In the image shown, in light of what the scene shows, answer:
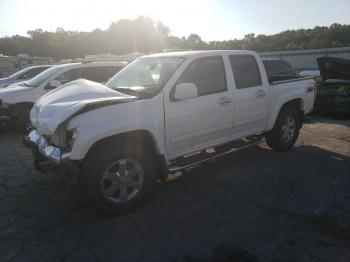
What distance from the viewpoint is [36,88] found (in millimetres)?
8609

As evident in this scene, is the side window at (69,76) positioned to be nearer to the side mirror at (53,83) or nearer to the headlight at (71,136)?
the side mirror at (53,83)

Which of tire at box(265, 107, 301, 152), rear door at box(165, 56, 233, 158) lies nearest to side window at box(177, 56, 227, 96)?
rear door at box(165, 56, 233, 158)

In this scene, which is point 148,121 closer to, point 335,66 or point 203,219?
point 203,219

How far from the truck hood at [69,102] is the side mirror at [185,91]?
1.85 feet

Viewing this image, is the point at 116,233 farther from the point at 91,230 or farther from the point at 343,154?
the point at 343,154

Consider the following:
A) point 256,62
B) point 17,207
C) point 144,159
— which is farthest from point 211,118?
point 17,207

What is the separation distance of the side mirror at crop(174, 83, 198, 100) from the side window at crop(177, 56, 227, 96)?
9.4 inches

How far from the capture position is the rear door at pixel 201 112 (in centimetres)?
432

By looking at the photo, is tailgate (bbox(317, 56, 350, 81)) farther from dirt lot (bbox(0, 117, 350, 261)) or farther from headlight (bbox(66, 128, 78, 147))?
A: headlight (bbox(66, 128, 78, 147))

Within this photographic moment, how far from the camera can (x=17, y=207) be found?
431cm

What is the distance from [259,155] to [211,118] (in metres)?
2.00

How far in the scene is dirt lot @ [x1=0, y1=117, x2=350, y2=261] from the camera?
10.8 ft

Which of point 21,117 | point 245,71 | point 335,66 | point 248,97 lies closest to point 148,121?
point 248,97

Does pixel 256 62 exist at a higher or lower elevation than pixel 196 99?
higher
